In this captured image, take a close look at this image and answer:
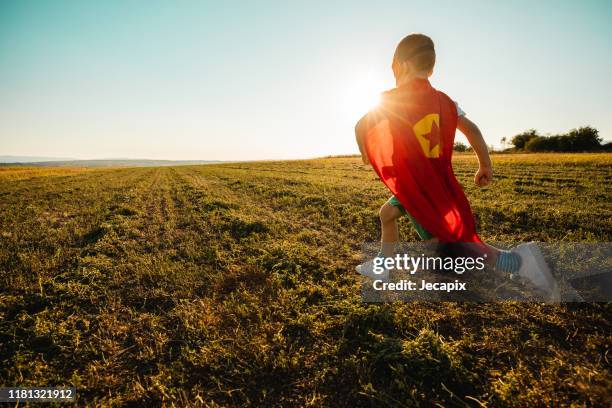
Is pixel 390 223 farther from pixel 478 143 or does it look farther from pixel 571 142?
pixel 571 142

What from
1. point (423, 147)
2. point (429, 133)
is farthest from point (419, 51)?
point (423, 147)

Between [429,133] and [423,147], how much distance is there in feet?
0.40

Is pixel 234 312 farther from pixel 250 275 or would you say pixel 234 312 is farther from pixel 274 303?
pixel 250 275

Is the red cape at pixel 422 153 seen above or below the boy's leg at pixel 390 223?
above

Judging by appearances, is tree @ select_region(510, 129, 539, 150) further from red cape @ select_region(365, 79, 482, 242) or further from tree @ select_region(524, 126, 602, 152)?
red cape @ select_region(365, 79, 482, 242)

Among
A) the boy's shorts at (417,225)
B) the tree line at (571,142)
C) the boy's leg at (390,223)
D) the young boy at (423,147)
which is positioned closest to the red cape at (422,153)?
the young boy at (423,147)

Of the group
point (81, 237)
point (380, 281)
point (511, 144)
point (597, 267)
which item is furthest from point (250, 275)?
point (511, 144)

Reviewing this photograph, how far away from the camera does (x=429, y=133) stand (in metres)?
2.48

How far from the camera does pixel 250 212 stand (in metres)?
7.63

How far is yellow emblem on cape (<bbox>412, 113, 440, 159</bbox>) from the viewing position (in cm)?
247

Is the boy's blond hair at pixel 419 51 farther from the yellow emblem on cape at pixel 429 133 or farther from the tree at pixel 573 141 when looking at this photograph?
the tree at pixel 573 141

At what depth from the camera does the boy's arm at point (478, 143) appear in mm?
2674

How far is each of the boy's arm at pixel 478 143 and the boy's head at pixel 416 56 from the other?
55cm

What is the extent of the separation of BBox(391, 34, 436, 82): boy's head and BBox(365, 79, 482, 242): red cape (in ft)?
0.31
